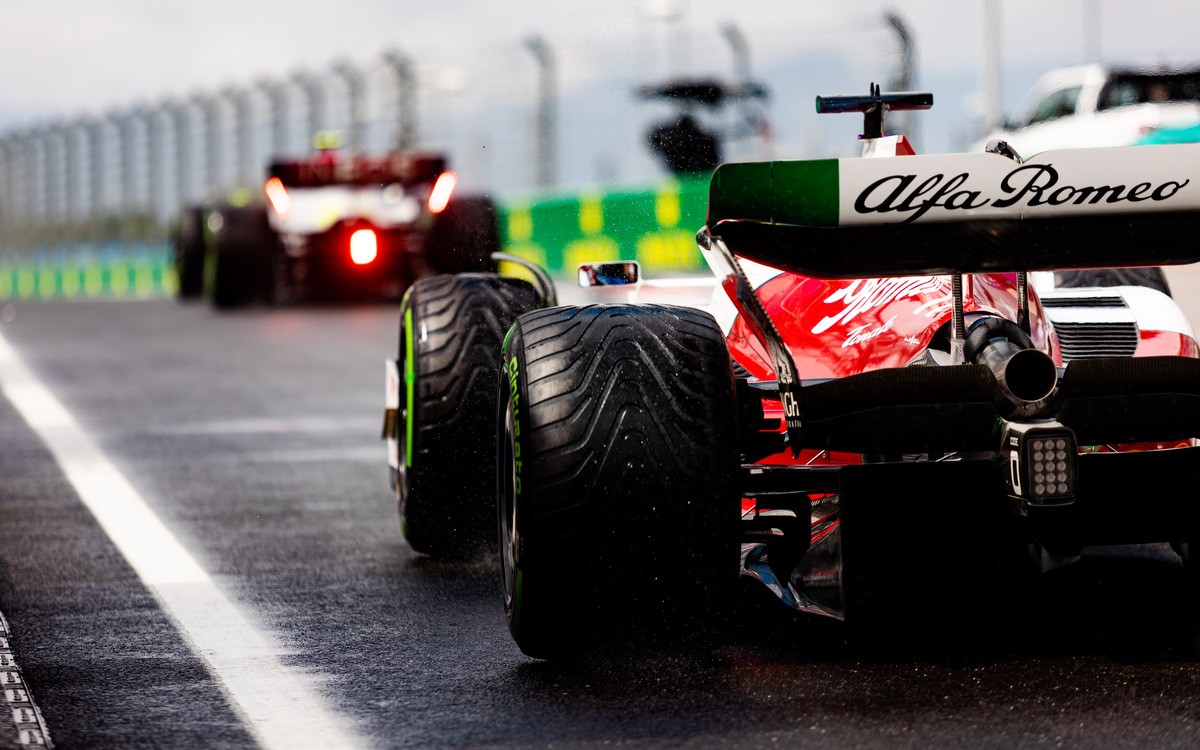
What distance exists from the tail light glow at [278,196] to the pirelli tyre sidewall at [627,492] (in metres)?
18.4

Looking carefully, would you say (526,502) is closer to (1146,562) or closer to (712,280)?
(712,280)

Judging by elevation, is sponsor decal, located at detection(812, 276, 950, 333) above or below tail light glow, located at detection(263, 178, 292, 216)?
above

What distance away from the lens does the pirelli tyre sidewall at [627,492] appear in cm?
409

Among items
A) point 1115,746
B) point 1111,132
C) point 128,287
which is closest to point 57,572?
point 1115,746

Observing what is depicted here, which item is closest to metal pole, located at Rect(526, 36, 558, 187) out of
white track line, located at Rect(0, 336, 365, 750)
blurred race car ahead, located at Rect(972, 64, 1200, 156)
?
blurred race car ahead, located at Rect(972, 64, 1200, 156)

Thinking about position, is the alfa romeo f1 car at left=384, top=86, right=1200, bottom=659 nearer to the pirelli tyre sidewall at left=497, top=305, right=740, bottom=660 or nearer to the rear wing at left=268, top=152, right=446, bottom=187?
the pirelli tyre sidewall at left=497, top=305, right=740, bottom=660

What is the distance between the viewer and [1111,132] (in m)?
16.8

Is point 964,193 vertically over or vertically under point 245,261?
over

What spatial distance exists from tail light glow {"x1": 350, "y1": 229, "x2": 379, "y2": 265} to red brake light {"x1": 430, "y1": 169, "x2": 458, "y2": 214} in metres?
0.71

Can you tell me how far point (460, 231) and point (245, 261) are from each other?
101 inches

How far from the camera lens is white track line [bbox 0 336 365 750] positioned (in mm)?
4012

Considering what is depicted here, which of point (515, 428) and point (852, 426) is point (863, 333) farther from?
point (515, 428)

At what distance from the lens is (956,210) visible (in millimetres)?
4109

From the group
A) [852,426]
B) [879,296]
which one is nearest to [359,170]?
[879,296]
